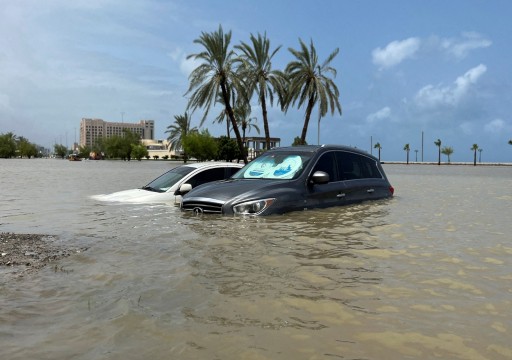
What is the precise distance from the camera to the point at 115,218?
8766 millimetres

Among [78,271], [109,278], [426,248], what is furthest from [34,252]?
[426,248]

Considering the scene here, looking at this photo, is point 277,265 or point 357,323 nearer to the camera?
point 357,323

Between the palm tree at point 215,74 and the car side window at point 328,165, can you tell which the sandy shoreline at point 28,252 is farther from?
the palm tree at point 215,74

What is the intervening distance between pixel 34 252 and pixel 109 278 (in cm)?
174

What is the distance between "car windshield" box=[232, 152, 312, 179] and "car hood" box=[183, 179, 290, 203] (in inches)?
15.0

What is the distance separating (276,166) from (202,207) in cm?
174

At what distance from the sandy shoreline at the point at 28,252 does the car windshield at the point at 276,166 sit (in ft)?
12.3

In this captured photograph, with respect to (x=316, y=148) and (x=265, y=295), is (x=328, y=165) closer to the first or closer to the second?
(x=316, y=148)

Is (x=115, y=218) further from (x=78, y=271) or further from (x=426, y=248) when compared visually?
(x=426, y=248)

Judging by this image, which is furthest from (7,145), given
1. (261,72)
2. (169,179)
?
(169,179)

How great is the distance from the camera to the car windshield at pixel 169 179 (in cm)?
1057

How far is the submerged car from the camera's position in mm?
7744

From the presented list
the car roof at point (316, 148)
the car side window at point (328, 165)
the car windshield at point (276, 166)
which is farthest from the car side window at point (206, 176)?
the car side window at point (328, 165)

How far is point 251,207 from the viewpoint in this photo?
25.0 ft
